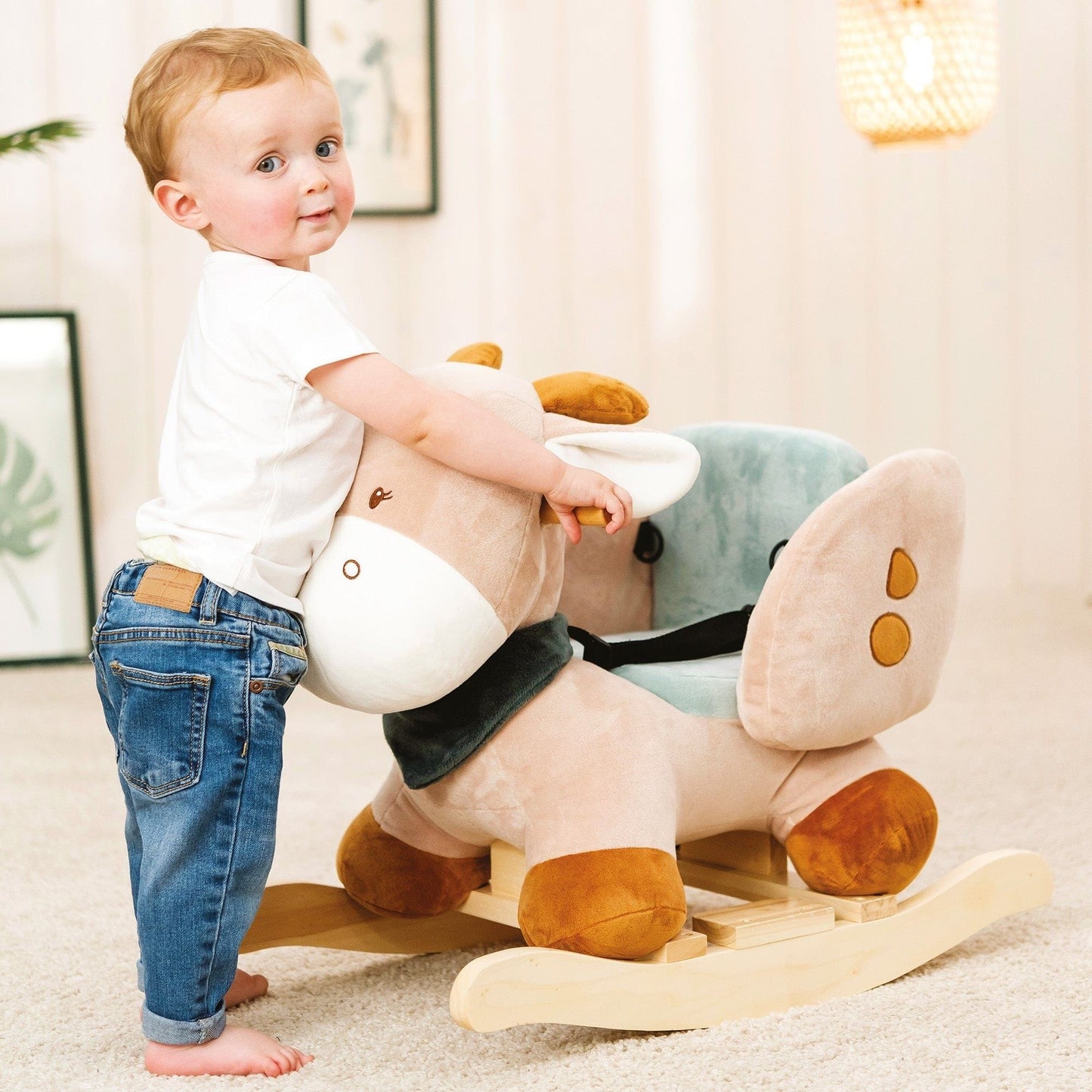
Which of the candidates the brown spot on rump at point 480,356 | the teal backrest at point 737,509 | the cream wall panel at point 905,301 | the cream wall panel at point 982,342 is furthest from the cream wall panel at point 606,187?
the brown spot on rump at point 480,356

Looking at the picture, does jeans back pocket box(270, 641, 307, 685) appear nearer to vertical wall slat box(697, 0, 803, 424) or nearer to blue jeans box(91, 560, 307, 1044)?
blue jeans box(91, 560, 307, 1044)

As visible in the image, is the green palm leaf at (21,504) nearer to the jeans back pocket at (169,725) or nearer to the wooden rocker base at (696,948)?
the wooden rocker base at (696,948)

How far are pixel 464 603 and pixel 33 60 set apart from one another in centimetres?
209

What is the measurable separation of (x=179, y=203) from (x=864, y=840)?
70cm

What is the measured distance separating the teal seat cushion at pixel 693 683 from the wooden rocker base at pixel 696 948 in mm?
163

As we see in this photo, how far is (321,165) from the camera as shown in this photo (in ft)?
3.27

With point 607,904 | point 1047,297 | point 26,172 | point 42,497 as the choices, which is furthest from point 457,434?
point 1047,297

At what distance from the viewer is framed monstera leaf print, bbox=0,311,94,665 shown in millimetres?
2596

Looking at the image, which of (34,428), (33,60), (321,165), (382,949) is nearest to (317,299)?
(321,165)

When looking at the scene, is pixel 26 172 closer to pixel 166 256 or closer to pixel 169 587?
pixel 166 256

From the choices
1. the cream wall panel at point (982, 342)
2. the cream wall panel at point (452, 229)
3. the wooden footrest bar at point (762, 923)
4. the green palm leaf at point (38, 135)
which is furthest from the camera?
the cream wall panel at point (982, 342)

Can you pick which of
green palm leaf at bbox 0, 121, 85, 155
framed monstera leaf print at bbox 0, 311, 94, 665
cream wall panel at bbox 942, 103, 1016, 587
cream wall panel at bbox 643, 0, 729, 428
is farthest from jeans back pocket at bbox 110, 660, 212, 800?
cream wall panel at bbox 942, 103, 1016, 587

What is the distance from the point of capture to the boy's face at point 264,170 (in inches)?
37.7

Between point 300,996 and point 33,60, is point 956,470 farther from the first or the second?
point 33,60
